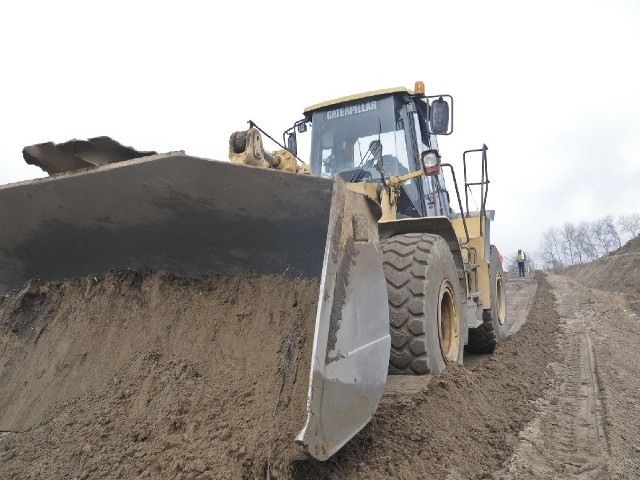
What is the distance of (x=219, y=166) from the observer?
93.9 inches

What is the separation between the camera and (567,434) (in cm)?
343

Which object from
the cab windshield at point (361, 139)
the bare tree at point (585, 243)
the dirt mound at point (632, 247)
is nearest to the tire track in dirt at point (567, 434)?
the cab windshield at point (361, 139)

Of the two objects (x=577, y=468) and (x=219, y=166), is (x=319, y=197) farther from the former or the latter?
(x=577, y=468)

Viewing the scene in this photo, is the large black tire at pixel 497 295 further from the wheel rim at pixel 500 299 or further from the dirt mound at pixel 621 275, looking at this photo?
the dirt mound at pixel 621 275

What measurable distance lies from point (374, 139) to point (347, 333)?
2.88 meters

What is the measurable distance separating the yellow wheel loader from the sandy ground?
15 cm

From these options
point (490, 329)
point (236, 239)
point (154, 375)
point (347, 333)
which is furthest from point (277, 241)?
point (490, 329)

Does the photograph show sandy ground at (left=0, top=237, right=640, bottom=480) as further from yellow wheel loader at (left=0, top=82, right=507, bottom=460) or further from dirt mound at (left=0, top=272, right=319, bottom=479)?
yellow wheel loader at (left=0, top=82, right=507, bottom=460)

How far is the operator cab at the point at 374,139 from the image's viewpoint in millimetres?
4652

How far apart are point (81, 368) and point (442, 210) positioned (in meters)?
4.24

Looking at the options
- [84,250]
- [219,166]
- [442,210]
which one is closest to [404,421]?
[219,166]

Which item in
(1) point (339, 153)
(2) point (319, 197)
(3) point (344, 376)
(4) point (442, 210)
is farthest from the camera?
(4) point (442, 210)

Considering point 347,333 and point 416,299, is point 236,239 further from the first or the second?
point 416,299

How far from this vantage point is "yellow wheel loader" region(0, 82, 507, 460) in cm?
220
